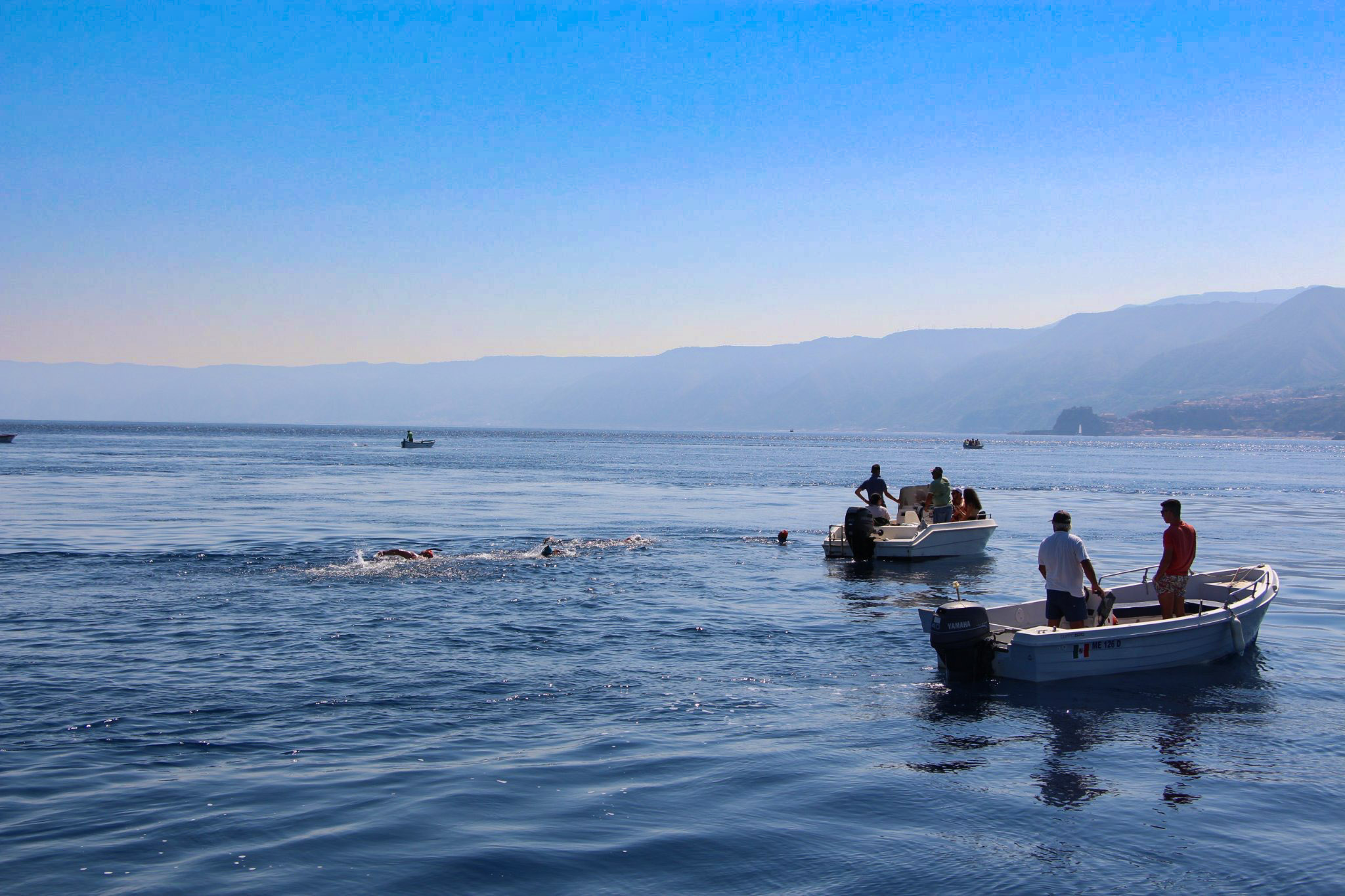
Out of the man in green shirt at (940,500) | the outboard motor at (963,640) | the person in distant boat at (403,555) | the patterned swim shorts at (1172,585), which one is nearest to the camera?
the outboard motor at (963,640)

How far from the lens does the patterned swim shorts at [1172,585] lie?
52.7 ft

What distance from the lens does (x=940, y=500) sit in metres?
29.0

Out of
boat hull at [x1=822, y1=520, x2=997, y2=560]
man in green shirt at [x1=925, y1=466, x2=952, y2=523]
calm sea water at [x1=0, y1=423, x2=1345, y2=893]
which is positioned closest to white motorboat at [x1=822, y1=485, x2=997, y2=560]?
boat hull at [x1=822, y1=520, x2=997, y2=560]

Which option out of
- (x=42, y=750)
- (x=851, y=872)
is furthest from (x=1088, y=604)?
(x=42, y=750)

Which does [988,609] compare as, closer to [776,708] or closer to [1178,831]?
[776,708]

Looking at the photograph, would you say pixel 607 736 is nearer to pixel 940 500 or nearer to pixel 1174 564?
pixel 1174 564

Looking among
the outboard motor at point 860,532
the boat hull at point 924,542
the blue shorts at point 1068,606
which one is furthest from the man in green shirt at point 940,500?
the blue shorts at point 1068,606

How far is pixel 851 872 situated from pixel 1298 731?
761 centimetres

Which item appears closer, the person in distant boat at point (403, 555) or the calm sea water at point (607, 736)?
the calm sea water at point (607, 736)

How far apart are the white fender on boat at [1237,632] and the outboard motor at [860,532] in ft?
35.4

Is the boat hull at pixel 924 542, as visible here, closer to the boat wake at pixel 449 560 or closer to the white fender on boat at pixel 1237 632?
the boat wake at pixel 449 560

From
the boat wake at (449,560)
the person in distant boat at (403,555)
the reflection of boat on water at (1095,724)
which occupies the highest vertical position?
the person in distant boat at (403,555)

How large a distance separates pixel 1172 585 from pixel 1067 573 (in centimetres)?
243

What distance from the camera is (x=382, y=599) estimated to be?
2050 centimetres
